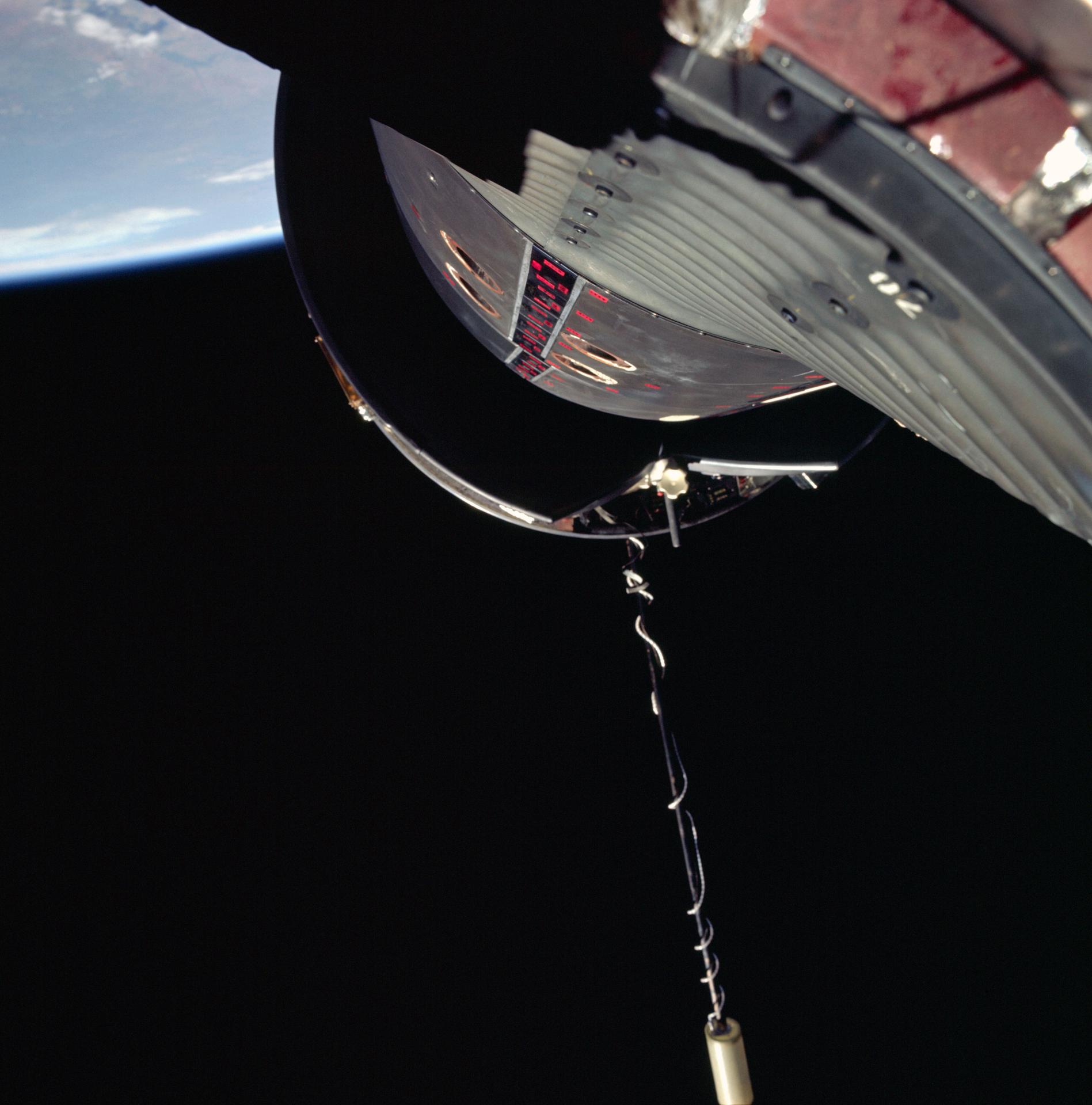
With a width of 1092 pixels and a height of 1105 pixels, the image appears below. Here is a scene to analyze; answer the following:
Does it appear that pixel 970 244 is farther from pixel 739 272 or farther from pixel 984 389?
pixel 739 272

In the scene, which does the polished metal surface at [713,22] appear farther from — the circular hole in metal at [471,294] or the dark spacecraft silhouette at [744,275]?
the circular hole in metal at [471,294]

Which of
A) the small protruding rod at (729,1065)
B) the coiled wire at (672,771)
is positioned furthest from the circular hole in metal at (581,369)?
the small protruding rod at (729,1065)

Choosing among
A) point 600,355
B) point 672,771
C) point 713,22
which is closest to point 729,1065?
point 672,771

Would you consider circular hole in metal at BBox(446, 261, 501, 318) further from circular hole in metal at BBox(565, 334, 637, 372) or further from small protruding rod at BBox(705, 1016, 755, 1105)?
small protruding rod at BBox(705, 1016, 755, 1105)

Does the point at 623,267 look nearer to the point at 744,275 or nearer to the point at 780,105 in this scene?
the point at 744,275

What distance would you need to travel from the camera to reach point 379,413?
3.05 meters

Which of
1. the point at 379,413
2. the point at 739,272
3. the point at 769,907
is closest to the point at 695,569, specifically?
the point at 769,907

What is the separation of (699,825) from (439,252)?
4798mm

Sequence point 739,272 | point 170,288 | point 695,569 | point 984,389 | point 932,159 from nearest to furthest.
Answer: point 932,159 → point 984,389 → point 739,272 → point 695,569 → point 170,288

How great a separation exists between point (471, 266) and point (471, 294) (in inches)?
8.3

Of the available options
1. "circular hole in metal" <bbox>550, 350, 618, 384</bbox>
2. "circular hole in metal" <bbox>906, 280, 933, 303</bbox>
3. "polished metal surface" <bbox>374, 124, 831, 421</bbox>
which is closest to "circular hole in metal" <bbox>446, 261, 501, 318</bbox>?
"polished metal surface" <bbox>374, 124, 831, 421</bbox>

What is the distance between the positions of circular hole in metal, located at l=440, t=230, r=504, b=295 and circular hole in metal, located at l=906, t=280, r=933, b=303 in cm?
164

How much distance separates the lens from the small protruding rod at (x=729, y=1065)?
2660 millimetres

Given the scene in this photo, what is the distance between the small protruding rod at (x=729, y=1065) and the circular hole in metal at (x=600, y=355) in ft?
7.45
